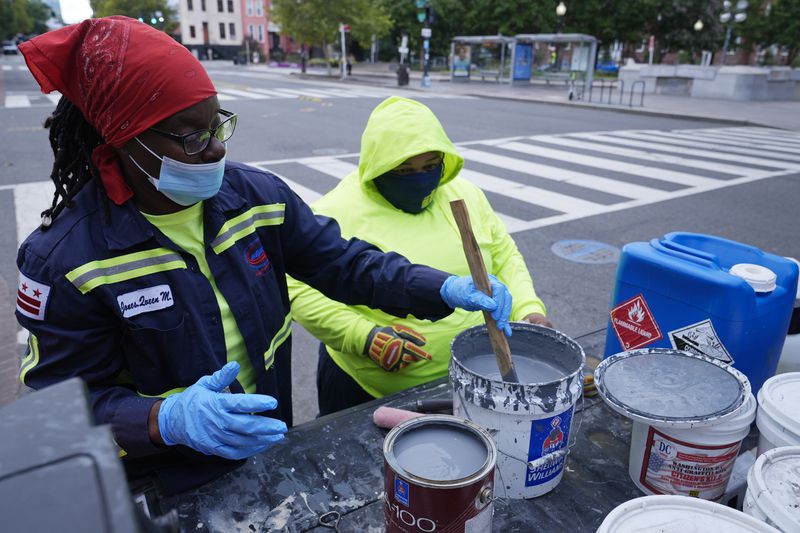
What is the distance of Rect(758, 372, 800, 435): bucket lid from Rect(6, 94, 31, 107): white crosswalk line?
20921mm

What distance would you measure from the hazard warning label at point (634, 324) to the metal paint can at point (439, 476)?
0.90m

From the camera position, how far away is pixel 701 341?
1.73 metres

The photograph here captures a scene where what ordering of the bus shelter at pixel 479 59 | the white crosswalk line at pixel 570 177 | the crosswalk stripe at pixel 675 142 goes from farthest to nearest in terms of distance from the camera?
the bus shelter at pixel 479 59 → the crosswalk stripe at pixel 675 142 → the white crosswalk line at pixel 570 177

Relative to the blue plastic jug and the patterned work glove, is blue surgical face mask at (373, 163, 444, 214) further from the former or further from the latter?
the blue plastic jug

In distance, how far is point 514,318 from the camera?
2.47 meters

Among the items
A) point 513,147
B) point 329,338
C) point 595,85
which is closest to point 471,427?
point 329,338

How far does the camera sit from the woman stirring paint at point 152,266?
4.76 feet

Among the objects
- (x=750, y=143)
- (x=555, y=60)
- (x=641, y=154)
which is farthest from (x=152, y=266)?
(x=555, y=60)

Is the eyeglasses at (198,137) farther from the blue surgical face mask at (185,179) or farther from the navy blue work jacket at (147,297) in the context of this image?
the navy blue work jacket at (147,297)

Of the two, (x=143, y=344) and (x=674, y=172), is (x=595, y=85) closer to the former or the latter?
(x=674, y=172)

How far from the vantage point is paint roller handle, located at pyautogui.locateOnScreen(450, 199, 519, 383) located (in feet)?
4.90

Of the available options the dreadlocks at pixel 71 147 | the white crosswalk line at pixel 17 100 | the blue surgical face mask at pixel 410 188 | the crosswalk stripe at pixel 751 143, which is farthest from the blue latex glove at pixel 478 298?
the white crosswalk line at pixel 17 100

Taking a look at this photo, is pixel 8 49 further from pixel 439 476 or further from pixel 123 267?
pixel 439 476

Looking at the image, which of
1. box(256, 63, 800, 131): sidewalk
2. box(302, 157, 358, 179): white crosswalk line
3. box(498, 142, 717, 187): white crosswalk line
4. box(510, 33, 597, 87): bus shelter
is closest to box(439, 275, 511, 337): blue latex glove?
box(302, 157, 358, 179): white crosswalk line
